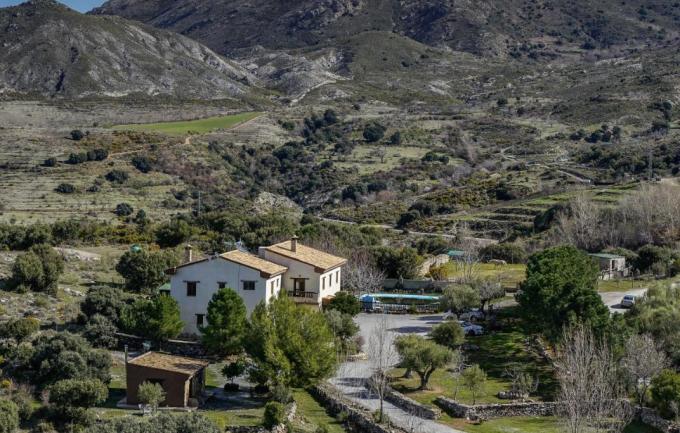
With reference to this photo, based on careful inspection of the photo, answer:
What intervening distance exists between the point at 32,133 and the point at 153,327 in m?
88.1

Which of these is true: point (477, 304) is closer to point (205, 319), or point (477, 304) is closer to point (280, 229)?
point (205, 319)

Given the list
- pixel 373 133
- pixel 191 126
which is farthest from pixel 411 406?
pixel 191 126

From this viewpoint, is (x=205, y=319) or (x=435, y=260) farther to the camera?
(x=435, y=260)

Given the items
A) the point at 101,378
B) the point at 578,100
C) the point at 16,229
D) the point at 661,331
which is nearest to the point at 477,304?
the point at 661,331

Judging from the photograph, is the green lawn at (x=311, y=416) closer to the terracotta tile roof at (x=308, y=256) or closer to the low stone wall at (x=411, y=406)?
the low stone wall at (x=411, y=406)

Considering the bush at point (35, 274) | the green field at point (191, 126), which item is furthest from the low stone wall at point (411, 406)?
the green field at point (191, 126)

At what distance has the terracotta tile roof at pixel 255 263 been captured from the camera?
45.0m

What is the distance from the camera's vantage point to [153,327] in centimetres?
4109

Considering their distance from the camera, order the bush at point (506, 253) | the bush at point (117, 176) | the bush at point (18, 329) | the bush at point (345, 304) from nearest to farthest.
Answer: the bush at point (18, 329) → the bush at point (345, 304) → the bush at point (506, 253) → the bush at point (117, 176)

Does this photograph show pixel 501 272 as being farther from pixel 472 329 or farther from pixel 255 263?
pixel 255 263

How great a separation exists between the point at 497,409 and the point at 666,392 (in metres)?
5.50

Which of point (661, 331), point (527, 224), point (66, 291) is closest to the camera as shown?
point (661, 331)

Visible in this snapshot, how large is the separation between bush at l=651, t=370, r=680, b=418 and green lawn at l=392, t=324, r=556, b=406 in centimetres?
410

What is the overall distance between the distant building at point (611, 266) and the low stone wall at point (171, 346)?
88.2ft
